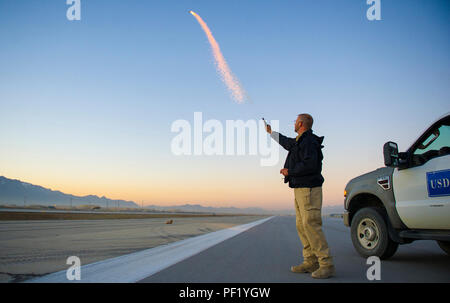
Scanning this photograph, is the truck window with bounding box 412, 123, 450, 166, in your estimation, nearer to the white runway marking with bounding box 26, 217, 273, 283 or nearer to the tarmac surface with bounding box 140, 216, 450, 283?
the tarmac surface with bounding box 140, 216, 450, 283

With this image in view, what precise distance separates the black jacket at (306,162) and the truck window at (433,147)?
181cm

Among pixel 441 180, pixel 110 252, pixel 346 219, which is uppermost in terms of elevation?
pixel 441 180

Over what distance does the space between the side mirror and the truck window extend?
321mm

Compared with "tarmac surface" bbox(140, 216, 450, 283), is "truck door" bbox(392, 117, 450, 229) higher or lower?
higher

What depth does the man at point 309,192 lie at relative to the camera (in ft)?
12.7

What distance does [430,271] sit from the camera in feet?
14.5

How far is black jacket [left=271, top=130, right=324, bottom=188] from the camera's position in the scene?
12.8 ft

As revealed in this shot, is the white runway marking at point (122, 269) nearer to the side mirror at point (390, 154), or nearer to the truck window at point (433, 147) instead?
the side mirror at point (390, 154)

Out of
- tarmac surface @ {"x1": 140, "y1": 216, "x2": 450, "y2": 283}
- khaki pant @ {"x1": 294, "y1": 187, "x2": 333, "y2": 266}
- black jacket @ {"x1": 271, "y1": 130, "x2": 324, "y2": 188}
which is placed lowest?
tarmac surface @ {"x1": 140, "y1": 216, "x2": 450, "y2": 283}

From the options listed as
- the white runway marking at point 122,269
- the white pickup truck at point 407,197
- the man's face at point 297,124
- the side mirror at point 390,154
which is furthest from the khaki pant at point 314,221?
the white runway marking at point 122,269

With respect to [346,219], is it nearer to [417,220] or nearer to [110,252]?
[417,220]

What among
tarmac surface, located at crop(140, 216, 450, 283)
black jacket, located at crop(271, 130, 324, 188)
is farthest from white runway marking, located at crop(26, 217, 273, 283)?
black jacket, located at crop(271, 130, 324, 188)
